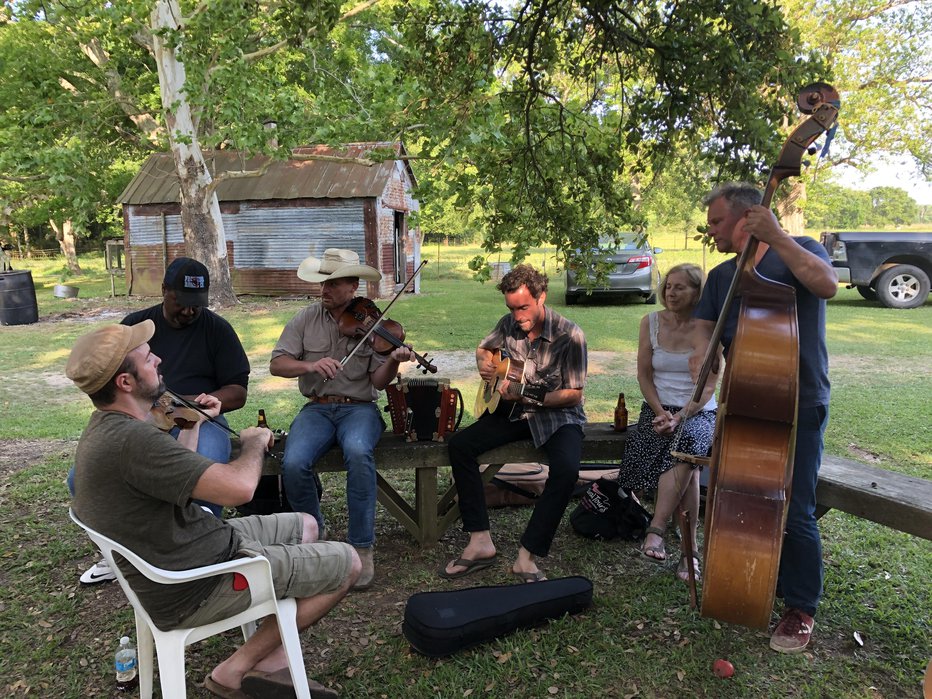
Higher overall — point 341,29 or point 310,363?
point 341,29

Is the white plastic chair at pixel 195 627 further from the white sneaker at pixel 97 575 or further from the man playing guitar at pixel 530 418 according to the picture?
the man playing guitar at pixel 530 418

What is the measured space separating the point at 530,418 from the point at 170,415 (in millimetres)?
1846

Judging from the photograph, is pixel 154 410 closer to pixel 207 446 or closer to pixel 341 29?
pixel 207 446

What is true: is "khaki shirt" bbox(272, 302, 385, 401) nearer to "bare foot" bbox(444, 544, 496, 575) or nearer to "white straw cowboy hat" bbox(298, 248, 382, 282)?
"white straw cowboy hat" bbox(298, 248, 382, 282)

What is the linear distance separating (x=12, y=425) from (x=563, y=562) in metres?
5.47

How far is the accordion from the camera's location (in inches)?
151

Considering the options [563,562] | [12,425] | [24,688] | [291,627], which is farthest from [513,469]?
[12,425]

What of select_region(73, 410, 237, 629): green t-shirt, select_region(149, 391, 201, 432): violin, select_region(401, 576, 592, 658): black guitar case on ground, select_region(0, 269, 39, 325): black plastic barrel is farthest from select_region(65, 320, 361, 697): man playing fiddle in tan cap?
select_region(0, 269, 39, 325): black plastic barrel

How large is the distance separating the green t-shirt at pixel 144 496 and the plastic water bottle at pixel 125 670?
67 cm

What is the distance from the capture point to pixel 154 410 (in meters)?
2.72

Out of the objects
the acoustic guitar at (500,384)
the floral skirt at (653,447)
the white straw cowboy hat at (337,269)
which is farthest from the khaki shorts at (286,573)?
the floral skirt at (653,447)

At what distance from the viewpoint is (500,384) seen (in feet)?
12.3

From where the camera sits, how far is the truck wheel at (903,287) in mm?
12977

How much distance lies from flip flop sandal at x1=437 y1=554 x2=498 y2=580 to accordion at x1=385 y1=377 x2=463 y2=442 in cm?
68
